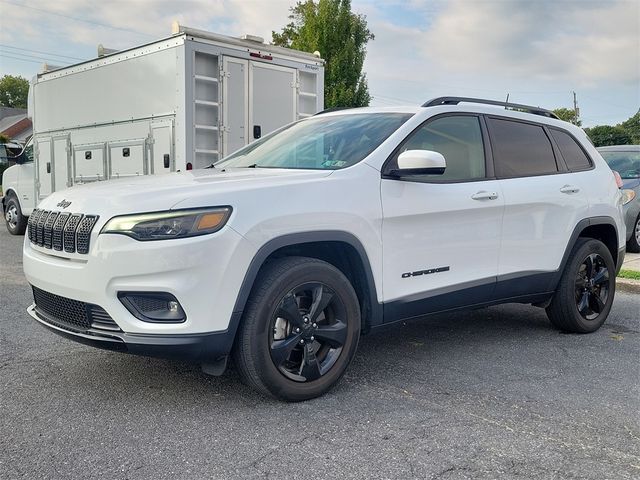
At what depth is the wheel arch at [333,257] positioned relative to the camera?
10.9 feet

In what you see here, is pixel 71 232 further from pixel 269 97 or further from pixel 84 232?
pixel 269 97

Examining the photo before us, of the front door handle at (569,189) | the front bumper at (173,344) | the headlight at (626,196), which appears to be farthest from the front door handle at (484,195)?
the headlight at (626,196)

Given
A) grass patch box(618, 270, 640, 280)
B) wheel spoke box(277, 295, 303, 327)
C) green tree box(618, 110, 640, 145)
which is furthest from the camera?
green tree box(618, 110, 640, 145)

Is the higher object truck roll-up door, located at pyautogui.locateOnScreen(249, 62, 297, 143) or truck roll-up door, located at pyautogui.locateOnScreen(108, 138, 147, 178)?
truck roll-up door, located at pyautogui.locateOnScreen(249, 62, 297, 143)

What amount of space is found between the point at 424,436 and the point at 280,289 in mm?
1047

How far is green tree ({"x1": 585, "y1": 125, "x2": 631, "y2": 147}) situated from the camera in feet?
218

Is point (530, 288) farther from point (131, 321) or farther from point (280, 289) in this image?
point (131, 321)

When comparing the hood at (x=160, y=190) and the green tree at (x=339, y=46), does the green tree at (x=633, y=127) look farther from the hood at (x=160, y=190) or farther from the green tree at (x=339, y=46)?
the hood at (x=160, y=190)

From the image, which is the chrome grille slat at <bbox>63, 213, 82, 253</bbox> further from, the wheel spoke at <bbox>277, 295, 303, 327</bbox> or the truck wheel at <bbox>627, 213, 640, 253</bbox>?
the truck wheel at <bbox>627, 213, 640, 253</bbox>

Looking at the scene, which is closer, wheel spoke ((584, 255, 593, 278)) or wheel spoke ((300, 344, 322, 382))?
wheel spoke ((300, 344, 322, 382))

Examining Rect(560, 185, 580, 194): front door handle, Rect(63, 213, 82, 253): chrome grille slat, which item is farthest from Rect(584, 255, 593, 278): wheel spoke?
Rect(63, 213, 82, 253): chrome grille slat

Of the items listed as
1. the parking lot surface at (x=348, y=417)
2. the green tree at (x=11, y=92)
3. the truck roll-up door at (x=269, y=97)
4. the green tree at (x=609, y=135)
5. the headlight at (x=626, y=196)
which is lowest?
the parking lot surface at (x=348, y=417)

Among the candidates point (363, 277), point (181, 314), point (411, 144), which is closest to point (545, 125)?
point (411, 144)

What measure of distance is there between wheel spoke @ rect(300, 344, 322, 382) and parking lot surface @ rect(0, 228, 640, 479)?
0.51 feet
